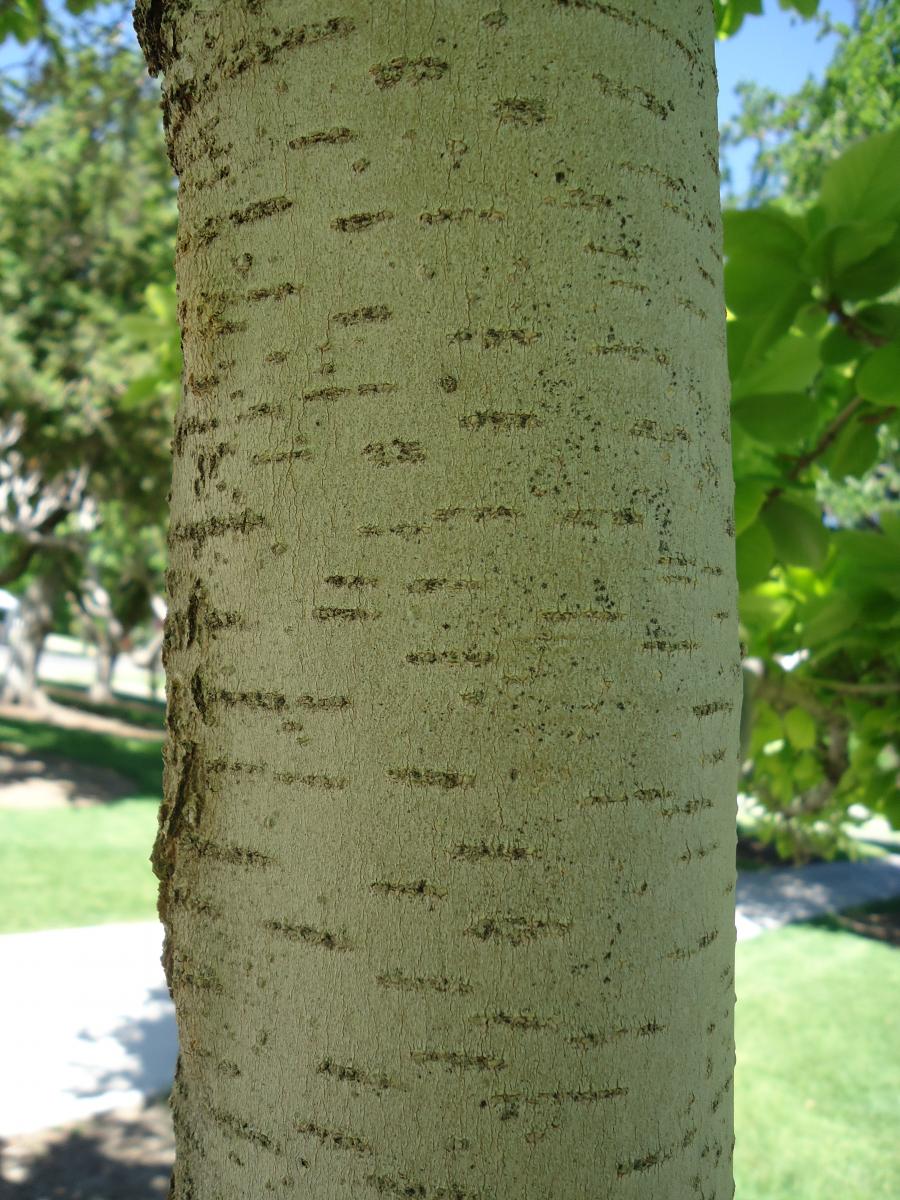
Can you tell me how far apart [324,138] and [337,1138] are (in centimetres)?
81

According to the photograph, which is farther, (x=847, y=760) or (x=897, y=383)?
(x=847, y=760)

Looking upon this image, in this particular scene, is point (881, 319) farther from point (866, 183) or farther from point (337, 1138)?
point (337, 1138)

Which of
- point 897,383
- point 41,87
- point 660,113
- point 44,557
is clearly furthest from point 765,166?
point 44,557

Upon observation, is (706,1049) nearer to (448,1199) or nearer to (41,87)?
(448,1199)

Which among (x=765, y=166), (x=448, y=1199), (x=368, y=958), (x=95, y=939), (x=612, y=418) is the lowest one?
(x=95, y=939)

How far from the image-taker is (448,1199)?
77cm

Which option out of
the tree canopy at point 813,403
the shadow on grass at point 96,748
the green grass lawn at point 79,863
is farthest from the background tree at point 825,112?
the shadow on grass at point 96,748

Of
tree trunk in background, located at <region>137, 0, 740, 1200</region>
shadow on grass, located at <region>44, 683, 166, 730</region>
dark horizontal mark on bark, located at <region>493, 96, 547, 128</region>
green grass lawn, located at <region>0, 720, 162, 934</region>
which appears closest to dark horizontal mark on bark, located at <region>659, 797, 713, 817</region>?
tree trunk in background, located at <region>137, 0, 740, 1200</region>

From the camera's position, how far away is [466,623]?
2.52 feet

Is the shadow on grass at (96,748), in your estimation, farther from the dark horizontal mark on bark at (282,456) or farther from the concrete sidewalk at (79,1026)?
the dark horizontal mark on bark at (282,456)

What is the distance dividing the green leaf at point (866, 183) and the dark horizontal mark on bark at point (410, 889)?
1312 mm

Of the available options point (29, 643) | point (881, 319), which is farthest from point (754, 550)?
point (29, 643)

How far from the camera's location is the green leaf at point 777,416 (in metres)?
1.59

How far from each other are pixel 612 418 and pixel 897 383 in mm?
914
